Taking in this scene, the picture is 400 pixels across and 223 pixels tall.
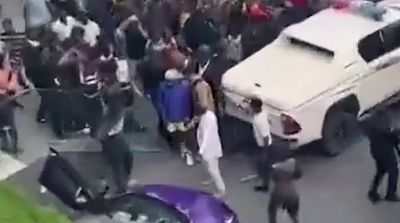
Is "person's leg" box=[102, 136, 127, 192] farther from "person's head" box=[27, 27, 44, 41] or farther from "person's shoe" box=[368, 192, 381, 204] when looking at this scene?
"person's shoe" box=[368, 192, 381, 204]

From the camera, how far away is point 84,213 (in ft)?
45.6

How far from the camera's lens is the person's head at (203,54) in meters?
17.5

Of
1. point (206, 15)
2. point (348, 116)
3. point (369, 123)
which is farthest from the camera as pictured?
point (206, 15)

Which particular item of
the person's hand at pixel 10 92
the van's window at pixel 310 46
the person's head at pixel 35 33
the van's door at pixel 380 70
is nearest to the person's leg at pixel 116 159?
the person's hand at pixel 10 92

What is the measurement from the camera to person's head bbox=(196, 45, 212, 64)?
17531 mm

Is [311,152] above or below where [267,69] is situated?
below

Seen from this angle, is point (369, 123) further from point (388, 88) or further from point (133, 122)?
point (133, 122)

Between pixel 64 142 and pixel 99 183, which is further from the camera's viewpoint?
pixel 64 142

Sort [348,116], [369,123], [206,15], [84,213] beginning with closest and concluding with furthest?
[84,213] < [369,123] < [348,116] < [206,15]

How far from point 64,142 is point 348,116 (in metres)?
4.26

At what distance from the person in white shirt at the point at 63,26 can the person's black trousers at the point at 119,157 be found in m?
2.49

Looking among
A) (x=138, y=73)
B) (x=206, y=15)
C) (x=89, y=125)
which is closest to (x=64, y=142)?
(x=89, y=125)

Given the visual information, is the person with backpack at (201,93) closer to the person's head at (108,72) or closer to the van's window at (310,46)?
the person's head at (108,72)

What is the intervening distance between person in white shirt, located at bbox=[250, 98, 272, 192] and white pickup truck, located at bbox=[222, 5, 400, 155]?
1.57 ft
